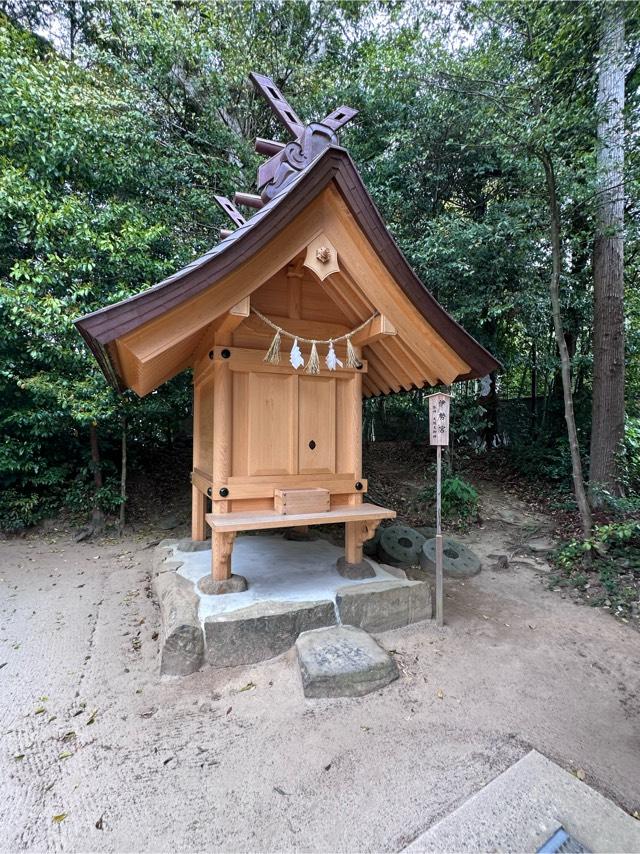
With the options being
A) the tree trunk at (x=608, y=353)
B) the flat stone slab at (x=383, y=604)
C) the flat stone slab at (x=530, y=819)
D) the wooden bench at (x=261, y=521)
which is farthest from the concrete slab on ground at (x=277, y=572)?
the tree trunk at (x=608, y=353)

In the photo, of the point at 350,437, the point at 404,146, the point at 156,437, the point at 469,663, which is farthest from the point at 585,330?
the point at 156,437

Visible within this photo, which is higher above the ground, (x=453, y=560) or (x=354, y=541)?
(x=354, y=541)

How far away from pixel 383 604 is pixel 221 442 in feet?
5.60

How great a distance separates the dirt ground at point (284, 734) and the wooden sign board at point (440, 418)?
1468 millimetres

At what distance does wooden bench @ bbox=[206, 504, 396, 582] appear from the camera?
266 centimetres

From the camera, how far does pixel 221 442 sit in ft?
9.29

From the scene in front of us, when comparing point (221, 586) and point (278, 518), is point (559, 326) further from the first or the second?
point (221, 586)

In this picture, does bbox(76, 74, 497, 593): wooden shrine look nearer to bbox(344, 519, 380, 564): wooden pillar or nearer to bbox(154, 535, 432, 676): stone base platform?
bbox(344, 519, 380, 564): wooden pillar

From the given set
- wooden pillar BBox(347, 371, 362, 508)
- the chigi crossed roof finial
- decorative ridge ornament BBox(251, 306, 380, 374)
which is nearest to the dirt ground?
wooden pillar BBox(347, 371, 362, 508)

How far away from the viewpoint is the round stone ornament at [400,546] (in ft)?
15.1

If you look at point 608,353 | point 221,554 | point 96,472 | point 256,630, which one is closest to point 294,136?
point 221,554

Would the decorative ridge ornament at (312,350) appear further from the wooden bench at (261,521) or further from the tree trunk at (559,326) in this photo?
the tree trunk at (559,326)

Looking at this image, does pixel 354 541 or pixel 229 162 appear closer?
pixel 354 541

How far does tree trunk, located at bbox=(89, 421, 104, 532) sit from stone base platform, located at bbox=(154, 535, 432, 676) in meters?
2.88
